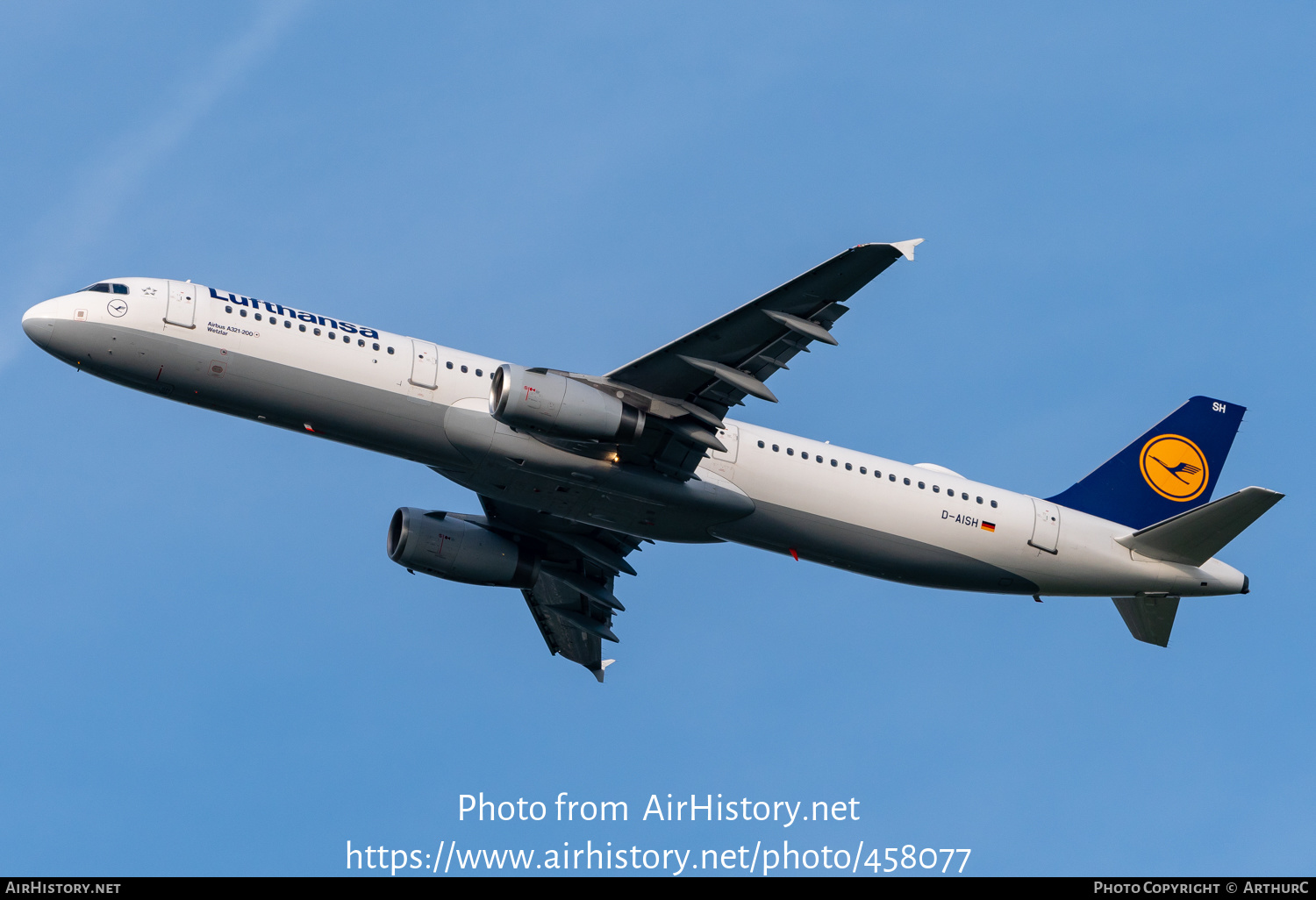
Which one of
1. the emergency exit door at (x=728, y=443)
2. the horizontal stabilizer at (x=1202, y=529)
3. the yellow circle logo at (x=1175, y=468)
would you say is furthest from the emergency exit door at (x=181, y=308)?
the yellow circle logo at (x=1175, y=468)

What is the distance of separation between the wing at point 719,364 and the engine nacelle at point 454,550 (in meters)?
9.04

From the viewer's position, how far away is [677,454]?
116ft

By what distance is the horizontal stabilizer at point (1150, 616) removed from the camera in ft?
135

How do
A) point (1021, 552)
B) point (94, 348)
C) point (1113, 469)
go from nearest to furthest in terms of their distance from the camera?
point (94, 348) → point (1021, 552) → point (1113, 469)

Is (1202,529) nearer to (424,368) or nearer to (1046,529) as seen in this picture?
(1046,529)

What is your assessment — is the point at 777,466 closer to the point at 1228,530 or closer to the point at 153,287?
the point at 1228,530

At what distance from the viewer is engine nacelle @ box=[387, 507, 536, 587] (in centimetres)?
4188

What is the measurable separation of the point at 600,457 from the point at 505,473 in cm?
259

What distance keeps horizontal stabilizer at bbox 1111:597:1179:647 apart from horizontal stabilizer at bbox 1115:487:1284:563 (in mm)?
1772

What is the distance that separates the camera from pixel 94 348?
3347 cm

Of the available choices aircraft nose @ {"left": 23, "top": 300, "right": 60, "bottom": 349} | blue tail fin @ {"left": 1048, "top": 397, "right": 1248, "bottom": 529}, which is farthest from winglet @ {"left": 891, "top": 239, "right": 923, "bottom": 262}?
aircraft nose @ {"left": 23, "top": 300, "right": 60, "bottom": 349}

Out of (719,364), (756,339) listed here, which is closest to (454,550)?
(719,364)

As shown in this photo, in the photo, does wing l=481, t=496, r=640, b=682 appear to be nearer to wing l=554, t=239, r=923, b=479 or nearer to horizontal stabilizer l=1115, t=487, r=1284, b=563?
wing l=554, t=239, r=923, b=479
